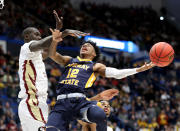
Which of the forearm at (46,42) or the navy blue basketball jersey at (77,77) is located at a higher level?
the forearm at (46,42)

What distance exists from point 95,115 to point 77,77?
679 mm

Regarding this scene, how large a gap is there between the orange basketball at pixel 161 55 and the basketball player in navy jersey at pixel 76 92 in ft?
1.16

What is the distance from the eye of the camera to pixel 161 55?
17.6 feet

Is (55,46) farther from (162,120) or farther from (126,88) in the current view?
(126,88)

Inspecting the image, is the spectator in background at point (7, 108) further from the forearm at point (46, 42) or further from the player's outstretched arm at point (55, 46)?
the forearm at point (46, 42)

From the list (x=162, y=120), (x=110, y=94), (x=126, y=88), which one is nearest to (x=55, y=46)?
(x=110, y=94)

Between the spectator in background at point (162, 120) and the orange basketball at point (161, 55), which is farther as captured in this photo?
the spectator in background at point (162, 120)

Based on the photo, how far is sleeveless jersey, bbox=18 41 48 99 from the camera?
5.05 m

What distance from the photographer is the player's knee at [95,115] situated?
15.2 feet

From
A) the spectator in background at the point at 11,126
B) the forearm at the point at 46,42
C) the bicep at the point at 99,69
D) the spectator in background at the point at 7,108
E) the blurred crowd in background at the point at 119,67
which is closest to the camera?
the forearm at the point at 46,42

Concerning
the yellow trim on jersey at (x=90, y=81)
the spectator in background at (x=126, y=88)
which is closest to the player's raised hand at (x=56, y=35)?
the yellow trim on jersey at (x=90, y=81)

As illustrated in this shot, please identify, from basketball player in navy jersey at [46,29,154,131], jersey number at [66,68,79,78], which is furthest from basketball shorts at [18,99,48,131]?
jersey number at [66,68,79,78]

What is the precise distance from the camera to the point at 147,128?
14.5 metres

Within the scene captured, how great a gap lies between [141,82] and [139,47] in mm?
1830
